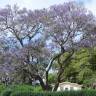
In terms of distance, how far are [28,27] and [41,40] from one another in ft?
4.53

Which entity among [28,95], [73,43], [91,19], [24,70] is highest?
[91,19]

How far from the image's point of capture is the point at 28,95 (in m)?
16.1

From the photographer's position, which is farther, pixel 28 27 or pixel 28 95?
pixel 28 27

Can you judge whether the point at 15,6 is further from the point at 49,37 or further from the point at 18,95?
the point at 18,95

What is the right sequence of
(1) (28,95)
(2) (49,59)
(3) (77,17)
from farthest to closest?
(2) (49,59) < (3) (77,17) < (1) (28,95)

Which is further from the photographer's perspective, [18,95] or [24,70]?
[24,70]

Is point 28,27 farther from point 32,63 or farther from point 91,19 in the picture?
point 91,19

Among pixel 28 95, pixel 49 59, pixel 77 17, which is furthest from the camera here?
pixel 49 59

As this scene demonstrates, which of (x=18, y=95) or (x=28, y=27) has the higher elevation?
(x=28, y=27)

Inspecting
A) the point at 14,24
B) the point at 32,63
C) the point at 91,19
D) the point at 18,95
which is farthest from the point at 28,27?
the point at 18,95

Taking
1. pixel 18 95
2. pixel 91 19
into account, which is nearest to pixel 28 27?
pixel 91 19

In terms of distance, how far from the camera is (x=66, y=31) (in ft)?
83.5

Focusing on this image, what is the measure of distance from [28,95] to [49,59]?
35.7 feet

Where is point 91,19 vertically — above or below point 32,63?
above
